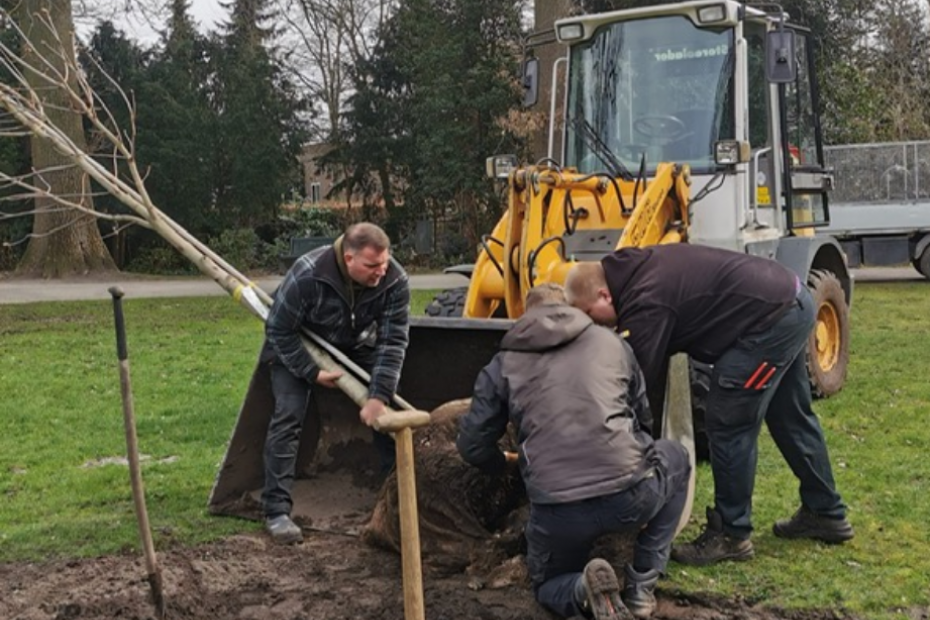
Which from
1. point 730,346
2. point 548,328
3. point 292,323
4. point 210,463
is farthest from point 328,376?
point 210,463

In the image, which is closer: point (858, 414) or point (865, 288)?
point (858, 414)

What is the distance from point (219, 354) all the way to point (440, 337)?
21.6 feet

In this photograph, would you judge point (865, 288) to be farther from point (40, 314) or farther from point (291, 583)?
point (291, 583)

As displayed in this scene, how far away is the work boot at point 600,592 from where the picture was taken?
4078 millimetres

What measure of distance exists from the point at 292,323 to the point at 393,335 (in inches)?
20.2

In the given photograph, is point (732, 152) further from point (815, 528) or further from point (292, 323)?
point (292, 323)

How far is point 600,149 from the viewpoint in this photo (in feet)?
25.8

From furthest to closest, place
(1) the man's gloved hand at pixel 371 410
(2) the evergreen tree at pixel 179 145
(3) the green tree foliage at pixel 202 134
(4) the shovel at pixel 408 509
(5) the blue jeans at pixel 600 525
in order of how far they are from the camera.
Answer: (3) the green tree foliage at pixel 202 134, (2) the evergreen tree at pixel 179 145, (1) the man's gloved hand at pixel 371 410, (5) the blue jeans at pixel 600 525, (4) the shovel at pixel 408 509

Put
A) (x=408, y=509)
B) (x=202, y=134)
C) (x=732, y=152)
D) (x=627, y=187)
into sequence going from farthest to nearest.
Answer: (x=202, y=134)
(x=627, y=187)
(x=732, y=152)
(x=408, y=509)

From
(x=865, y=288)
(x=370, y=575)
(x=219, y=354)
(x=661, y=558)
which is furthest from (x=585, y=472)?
(x=865, y=288)

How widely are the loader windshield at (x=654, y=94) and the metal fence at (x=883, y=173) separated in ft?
43.1

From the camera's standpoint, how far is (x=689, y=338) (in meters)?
4.78

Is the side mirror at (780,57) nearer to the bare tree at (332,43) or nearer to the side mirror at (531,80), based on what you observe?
the side mirror at (531,80)

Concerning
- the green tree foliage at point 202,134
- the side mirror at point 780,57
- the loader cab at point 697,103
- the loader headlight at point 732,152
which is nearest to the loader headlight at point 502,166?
the loader cab at point 697,103
